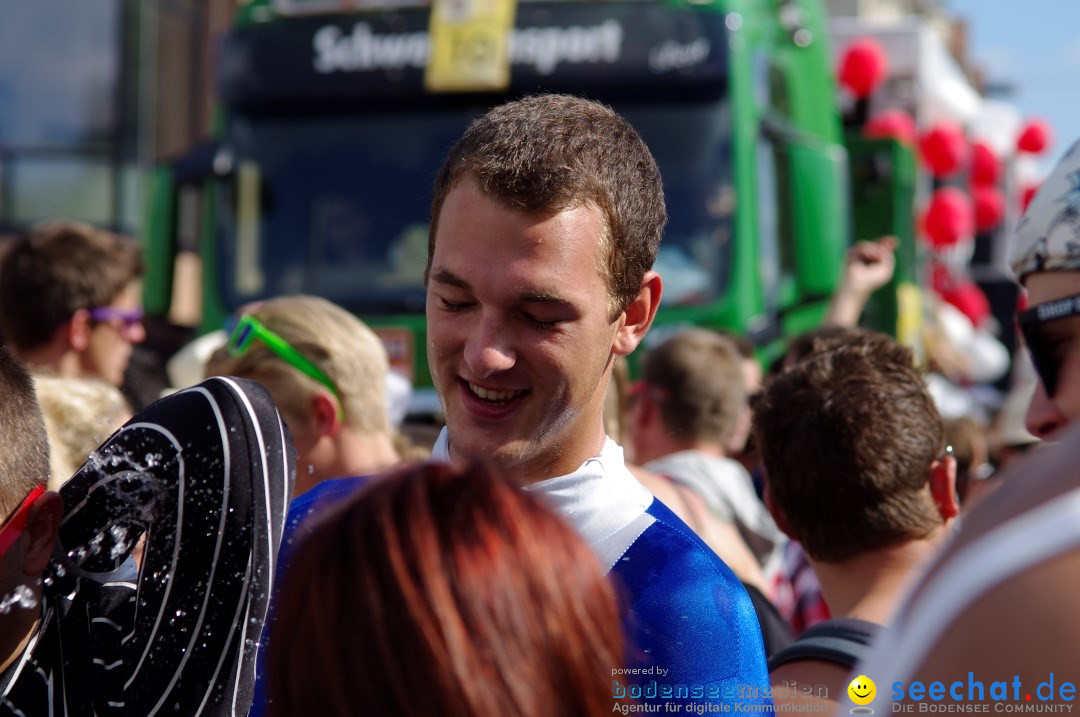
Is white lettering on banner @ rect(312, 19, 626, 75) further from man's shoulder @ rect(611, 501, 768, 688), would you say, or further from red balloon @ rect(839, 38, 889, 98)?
man's shoulder @ rect(611, 501, 768, 688)

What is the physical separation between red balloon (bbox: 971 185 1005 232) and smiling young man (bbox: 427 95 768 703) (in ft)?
41.2

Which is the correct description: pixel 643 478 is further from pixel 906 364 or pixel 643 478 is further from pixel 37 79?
pixel 37 79

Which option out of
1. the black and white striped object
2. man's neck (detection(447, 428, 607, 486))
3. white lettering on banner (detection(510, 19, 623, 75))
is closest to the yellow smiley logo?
man's neck (detection(447, 428, 607, 486))

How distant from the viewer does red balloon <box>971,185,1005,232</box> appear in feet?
44.6

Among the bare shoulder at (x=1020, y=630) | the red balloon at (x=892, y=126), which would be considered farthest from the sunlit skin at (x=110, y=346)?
the red balloon at (x=892, y=126)

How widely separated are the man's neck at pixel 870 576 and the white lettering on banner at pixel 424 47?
4261 mm

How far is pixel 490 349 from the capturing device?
5.87 ft

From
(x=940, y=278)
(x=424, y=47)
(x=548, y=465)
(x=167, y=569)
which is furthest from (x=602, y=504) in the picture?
(x=940, y=278)

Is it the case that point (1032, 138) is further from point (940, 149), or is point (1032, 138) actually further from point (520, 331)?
point (520, 331)

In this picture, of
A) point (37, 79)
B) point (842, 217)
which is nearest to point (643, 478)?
point (842, 217)

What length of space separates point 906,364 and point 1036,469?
1.92 m

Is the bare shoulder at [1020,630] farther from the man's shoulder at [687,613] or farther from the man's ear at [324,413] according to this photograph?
the man's ear at [324,413]

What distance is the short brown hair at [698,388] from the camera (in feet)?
14.2

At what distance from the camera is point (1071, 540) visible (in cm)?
82
